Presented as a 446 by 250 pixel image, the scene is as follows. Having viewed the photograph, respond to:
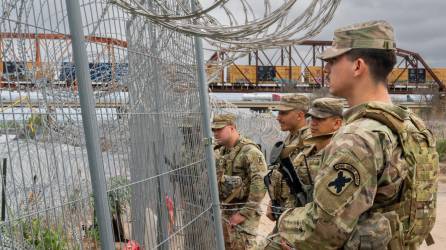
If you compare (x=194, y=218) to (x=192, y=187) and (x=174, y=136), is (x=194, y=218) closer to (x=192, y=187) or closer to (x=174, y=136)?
(x=192, y=187)

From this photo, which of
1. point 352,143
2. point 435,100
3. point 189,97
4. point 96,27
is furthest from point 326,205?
point 435,100

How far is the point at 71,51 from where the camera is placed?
1.94 m

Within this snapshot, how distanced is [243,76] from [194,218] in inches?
1953

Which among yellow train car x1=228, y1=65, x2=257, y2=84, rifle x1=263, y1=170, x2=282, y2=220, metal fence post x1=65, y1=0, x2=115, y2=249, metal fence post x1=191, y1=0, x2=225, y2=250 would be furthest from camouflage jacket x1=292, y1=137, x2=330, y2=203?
yellow train car x1=228, y1=65, x2=257, y2=84

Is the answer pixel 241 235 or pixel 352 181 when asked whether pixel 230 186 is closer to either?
pixel 241 235

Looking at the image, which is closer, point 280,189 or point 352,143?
point 352,143

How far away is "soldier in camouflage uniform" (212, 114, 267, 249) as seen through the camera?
4492 millimetres

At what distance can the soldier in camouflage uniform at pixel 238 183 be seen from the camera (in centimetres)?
449

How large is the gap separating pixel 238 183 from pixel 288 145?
105 cm

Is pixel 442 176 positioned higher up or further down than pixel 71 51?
further down

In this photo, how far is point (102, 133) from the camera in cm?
210

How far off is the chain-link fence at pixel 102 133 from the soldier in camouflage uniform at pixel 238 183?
1.45 m

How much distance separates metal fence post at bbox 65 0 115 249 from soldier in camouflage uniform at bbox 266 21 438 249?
25.1 inches

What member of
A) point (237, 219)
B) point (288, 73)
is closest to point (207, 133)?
point (237, 219)
